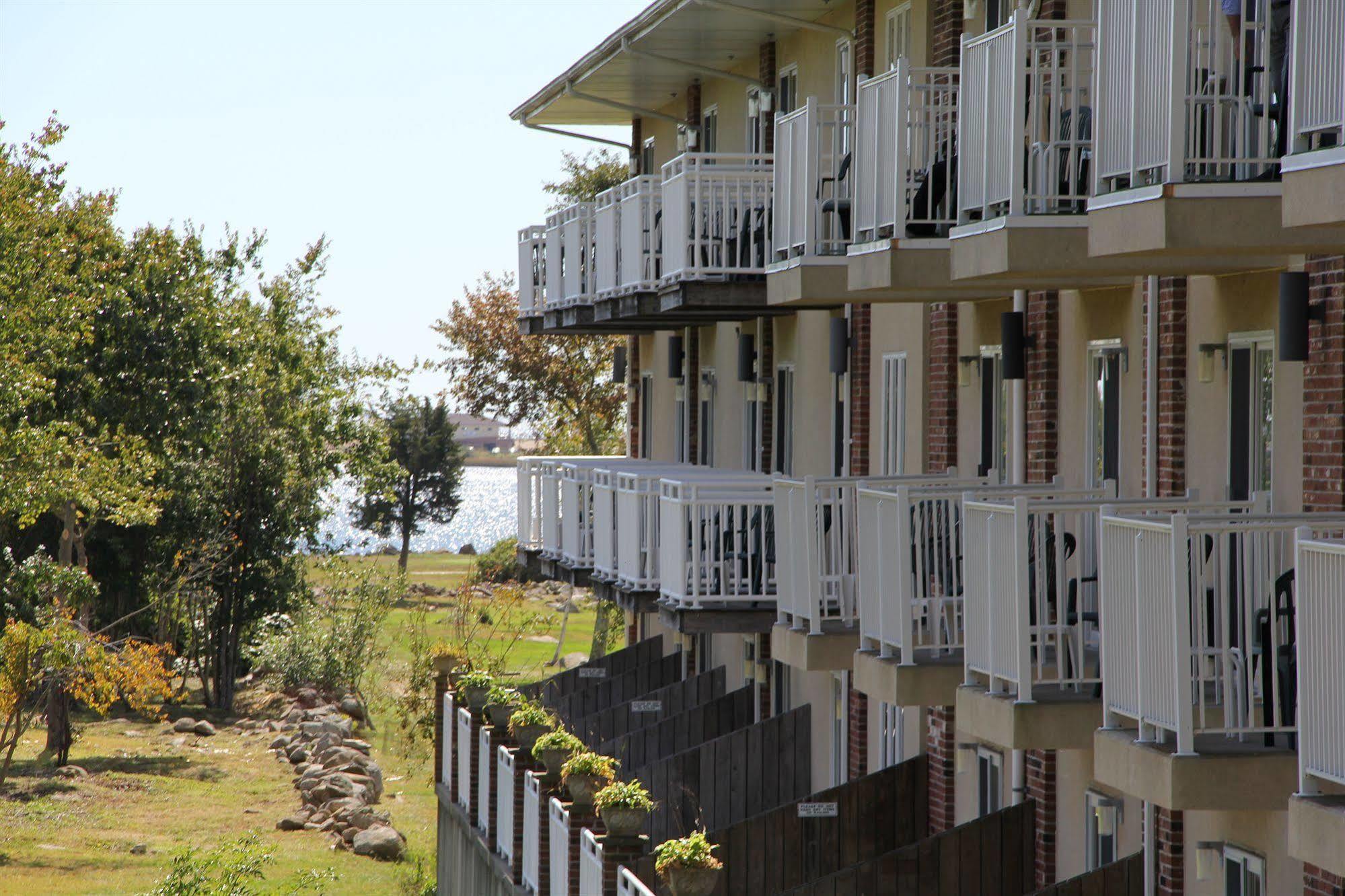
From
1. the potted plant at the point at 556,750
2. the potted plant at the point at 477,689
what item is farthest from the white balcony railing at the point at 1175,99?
the potted plant at the point at 477,689

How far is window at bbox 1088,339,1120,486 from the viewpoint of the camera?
12.6 m

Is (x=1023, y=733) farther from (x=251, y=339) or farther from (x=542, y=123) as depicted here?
(x=251, y=339)

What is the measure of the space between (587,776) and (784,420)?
8.14m

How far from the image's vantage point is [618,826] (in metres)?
13.0

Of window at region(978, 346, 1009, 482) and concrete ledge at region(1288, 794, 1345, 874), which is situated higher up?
window at region(978, 346, 1009, 482)

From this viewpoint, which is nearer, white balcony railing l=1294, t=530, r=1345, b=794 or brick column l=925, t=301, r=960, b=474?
white balcony railing l=1294, t=530, r=1345, b=794

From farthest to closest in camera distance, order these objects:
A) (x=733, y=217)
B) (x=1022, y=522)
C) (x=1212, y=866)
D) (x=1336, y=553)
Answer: (x=733, y=217)
(x=1212, y=866)
(x=1022, y=522)
(x=1336, y=553)

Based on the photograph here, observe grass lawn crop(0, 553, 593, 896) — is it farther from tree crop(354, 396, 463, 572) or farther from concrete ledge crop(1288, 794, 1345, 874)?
tree crop(354, 396, 463, 572)

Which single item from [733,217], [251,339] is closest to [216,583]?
[251,339]

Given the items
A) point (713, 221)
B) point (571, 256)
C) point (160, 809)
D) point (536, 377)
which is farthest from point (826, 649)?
point (536, 377)

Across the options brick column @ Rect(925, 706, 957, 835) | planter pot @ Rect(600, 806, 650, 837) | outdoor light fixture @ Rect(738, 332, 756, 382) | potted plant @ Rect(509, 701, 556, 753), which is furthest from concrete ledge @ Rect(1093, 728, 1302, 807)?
outdoor light fixture @ Rect(738, 332, 756, 382)

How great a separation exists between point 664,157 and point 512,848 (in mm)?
14433

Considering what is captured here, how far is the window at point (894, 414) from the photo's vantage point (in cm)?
1709

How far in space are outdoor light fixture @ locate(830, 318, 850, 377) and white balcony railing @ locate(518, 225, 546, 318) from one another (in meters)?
8.93
